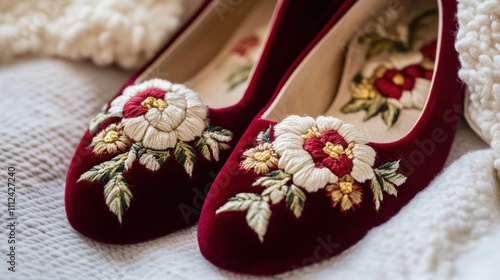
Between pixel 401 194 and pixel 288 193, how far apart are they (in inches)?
5.9

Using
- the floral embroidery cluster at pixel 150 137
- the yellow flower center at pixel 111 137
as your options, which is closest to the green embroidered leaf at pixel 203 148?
the floral embroidery cluster at pixel 150 137

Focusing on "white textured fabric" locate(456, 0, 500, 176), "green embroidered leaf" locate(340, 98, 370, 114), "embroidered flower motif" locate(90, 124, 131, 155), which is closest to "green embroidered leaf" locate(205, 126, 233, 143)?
"embroidered flower motif" locate(90, 124, 131, 155)

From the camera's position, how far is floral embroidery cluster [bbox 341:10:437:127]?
839 mm

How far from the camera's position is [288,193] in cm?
61

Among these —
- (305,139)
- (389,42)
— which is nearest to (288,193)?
(305,139)

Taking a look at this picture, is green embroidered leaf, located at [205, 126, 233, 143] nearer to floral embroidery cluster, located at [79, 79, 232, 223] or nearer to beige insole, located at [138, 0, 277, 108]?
floral embroidery cluster, located at [79, 79, 232, 223]

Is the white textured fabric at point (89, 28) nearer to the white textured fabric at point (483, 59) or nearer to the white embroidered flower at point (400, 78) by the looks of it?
the white embroidered flower at point (400, 78)

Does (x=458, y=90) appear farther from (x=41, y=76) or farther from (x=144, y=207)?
(x=41, y=76)

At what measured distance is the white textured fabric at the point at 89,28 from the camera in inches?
36.4

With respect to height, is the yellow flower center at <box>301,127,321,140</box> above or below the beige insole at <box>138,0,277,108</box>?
below

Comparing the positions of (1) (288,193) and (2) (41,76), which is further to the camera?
(2) (41,76)

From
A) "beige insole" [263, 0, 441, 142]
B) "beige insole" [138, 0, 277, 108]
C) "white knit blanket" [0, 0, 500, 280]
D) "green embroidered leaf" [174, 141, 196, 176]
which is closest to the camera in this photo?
"white knit blanket" [0, 0, 500, 280]

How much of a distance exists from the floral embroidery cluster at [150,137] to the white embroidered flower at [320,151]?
0.34ft

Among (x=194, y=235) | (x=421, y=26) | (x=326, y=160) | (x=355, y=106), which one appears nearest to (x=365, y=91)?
(x=355, y=106)
